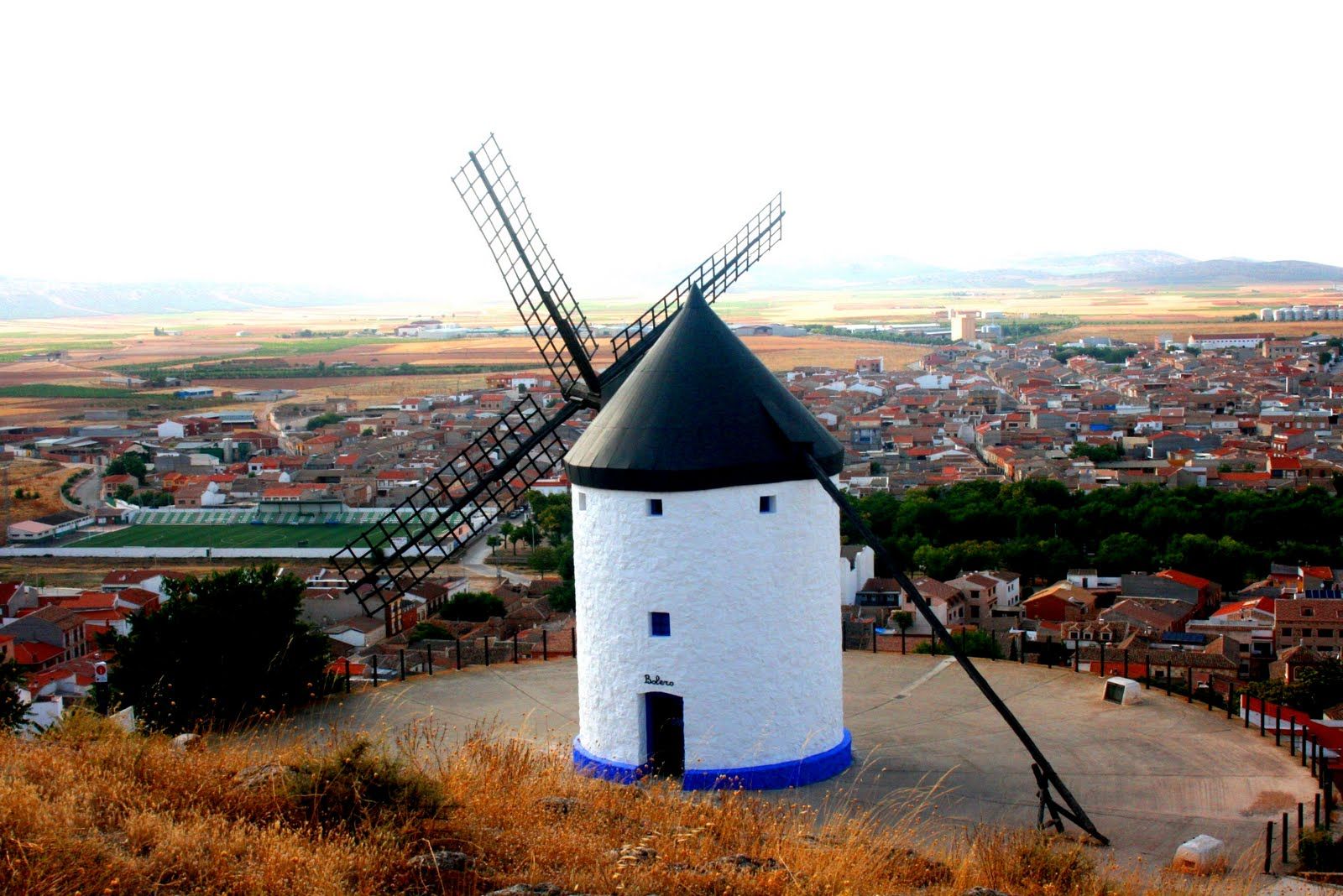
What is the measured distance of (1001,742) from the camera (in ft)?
43.8

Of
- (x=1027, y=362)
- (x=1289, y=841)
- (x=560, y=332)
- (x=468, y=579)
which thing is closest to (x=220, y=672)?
(x=560, y=332)

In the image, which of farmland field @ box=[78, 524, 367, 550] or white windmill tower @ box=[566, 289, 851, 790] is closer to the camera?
white windmill tower @ box=[566, 289, 851, 790]

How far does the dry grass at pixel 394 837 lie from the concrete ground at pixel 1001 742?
2189 mm

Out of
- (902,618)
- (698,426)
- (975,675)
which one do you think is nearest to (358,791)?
(698,426)

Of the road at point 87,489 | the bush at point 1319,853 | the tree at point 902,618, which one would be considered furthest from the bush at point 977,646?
the road at point 87,489

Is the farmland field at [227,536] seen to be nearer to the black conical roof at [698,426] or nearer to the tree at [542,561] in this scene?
the tree at [542,561]

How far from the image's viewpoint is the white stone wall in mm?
11727

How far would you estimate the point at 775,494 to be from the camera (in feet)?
39.0

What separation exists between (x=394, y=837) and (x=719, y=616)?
17.0ft

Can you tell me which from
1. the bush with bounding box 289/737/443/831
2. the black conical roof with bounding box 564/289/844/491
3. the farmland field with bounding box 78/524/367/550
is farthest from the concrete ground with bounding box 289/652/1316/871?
the farmland field with bounding box 78/524/367/550

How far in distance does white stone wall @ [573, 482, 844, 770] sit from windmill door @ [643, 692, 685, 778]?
176 mm

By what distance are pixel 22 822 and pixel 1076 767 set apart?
932 centimetres

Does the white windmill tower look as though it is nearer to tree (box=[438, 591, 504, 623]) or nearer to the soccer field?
tree (box=[438, 591, 504, 623])

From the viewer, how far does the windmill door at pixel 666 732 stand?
12211mm
